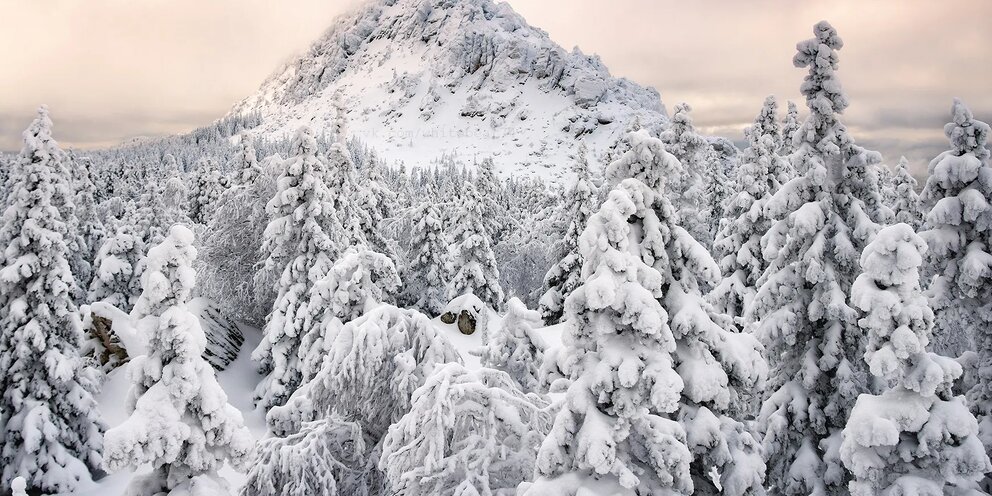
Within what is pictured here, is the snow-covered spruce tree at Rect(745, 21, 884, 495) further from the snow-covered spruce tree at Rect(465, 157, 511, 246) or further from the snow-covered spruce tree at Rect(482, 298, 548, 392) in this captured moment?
the snow-covered spruce tree at Rect(465, 157, 511, 246)

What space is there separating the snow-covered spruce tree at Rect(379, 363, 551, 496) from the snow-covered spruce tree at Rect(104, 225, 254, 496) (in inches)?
96.7

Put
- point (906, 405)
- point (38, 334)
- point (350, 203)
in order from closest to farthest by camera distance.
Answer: point (906, 405) < point (38, 334) < point (350, 203)

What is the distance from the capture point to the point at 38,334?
1848cm

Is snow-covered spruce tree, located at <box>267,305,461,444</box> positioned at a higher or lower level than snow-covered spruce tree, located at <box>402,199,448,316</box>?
higher

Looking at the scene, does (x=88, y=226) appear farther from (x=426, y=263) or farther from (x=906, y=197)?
(x=906, y=197)

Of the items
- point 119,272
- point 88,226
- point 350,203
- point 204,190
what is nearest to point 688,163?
point 350,203

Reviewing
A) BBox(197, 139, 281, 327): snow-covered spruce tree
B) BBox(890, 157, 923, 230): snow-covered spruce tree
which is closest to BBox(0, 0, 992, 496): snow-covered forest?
BBox(197, 139, 281, 327): snow-covered spruce tree

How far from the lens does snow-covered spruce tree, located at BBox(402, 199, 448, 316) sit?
37.3 meters

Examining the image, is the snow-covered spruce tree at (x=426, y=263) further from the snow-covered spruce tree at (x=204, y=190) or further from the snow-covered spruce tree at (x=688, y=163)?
the snow-covered spruce tree at (x=204, y=190)

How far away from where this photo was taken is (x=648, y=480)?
7.26 meters

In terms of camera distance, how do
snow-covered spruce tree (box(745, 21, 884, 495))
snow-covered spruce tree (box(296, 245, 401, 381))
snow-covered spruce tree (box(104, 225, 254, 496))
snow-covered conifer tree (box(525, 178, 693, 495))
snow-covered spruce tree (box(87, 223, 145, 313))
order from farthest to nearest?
snow-covered spruce tree (box(87, 223, 145, 313)) < snow-covered spruce tree (box(296, 245, 401, 381)) < snow-covered spruce tree (box(745, 21, 884, 495)) < snow-covered spruce tree (box(104, 225, 254, 496)) < snow-covered conifer tree (box(525, 178, 693, 495))

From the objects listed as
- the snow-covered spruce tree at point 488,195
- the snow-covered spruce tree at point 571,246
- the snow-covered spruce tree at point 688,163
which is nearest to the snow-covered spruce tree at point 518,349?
the snow-covered spruce tree at point 688,163

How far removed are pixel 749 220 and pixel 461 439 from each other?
1784 cm

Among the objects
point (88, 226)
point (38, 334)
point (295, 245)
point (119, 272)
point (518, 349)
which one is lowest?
point (119, 272)
